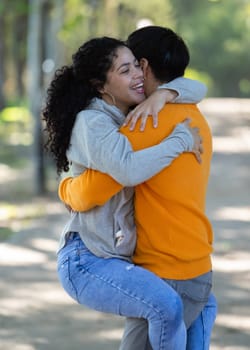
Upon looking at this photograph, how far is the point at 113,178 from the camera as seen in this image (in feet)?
11.2

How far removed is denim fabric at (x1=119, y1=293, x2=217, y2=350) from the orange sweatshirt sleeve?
47 centimetres

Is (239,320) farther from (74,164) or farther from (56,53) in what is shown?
(56,53)

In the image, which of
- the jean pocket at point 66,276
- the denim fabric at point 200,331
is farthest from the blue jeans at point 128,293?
the denim fabric at point 200,331

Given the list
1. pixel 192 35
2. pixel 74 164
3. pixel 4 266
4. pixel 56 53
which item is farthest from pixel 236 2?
pixel 74 164

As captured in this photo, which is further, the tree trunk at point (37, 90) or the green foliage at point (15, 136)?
the green foliage at point (15, 136)

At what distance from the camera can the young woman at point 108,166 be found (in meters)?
3.39

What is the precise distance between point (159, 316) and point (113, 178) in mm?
514

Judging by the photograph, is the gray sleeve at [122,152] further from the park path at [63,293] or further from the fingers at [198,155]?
the park path at [63,293]

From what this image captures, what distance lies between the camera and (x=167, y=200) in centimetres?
345

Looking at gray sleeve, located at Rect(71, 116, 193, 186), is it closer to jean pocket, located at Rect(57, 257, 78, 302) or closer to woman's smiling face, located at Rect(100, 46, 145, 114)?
woman's smiling face, located at Rect(100, 46, 145, 114)

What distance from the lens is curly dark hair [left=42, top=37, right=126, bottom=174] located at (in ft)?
11.7

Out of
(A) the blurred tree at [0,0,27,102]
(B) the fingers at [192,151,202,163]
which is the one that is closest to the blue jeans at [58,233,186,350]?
(B) the fingers at [192,151,202,163]

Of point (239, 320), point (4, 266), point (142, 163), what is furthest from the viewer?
point (4, 266)

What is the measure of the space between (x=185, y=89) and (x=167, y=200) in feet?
1.48
